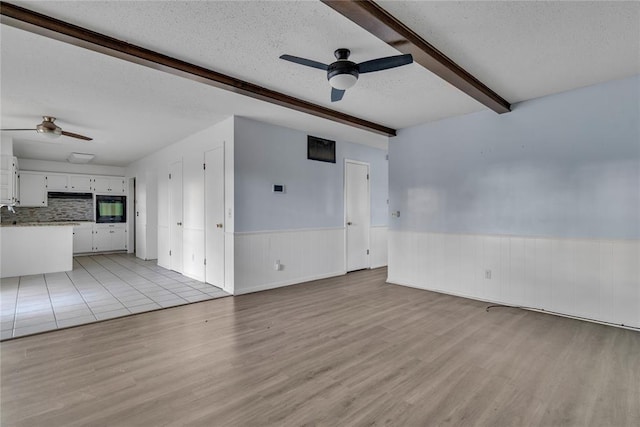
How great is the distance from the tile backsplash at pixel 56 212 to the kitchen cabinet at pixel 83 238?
1.01ft

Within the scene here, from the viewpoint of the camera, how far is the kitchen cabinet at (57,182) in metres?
8.13

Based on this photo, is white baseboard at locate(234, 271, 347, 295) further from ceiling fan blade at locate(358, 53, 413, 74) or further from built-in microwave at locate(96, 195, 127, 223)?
built-in microwave at locate(96, 195, 127, 223)

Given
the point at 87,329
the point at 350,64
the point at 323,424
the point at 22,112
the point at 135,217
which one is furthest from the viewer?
the point at 135,217

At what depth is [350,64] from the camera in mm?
2646

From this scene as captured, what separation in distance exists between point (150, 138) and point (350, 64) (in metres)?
4.69

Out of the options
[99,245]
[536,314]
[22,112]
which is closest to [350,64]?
[536,314]

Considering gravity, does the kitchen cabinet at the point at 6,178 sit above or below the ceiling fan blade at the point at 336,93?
below

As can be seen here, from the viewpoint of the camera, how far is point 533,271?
12.7ft

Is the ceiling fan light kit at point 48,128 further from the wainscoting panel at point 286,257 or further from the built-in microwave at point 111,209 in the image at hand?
the built-in microwave at point 111,209

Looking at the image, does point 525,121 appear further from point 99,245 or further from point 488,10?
point 99,245

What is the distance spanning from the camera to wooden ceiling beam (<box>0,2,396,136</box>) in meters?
2.15

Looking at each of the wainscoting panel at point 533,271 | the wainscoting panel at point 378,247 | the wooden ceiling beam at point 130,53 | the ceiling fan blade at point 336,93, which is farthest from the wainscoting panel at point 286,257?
the ceiling fan blade at point 336,93

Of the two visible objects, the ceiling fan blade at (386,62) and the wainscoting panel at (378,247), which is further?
the wainscoting panel at (378,247)

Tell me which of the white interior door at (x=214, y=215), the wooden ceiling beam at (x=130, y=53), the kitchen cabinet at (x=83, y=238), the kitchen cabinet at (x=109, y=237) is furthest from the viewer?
the kitchen cabinet at (x=109, y=237)
